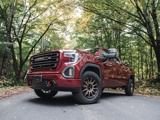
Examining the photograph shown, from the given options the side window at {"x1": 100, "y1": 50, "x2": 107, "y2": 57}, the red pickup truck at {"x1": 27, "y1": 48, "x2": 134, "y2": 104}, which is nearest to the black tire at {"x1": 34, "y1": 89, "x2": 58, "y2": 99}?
the red pickup truck at {"x1": 27, "y1": 48, "x2": 134, "y2": 104}

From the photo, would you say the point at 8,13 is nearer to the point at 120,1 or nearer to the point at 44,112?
the point at 120,1

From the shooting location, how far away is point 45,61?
21.2ft

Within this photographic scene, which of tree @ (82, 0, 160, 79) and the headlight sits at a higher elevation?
tree @ (82, 0, 160, 79)

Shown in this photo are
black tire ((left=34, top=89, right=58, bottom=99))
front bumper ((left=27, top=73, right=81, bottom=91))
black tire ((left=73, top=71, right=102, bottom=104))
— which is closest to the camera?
front bumper ((left=27, top=73, right=81, bottom=91))

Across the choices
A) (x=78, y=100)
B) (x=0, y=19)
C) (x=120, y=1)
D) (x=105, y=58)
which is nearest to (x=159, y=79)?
(x=120, y=1)

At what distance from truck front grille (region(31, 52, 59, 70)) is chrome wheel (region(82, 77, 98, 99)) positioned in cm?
104

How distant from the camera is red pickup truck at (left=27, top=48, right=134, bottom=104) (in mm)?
5953

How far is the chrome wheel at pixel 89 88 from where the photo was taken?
20.9 feet

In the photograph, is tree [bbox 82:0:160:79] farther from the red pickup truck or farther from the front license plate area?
the front license plate area

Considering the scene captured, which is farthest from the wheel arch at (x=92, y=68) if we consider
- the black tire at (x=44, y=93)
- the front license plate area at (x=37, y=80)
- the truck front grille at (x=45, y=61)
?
the black tire at (x=44, y=93)

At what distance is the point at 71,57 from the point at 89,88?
1.11m

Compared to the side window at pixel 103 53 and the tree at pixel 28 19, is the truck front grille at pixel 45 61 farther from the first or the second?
the tree at pixel 28 19

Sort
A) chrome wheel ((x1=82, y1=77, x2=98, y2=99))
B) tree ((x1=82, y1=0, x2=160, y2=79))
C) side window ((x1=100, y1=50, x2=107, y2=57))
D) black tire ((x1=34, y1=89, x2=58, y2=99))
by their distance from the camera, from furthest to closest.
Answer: tree ((x1=82, y1=0, x2=160, y2=79)) → black tire ((x1=34, y1=89, x2=58, y2=99)) → side window ((x1=100, y1=50, x2=107, y2=57)) → chrome wheel ((x1=82, y1=77, x2=98, y2=99))

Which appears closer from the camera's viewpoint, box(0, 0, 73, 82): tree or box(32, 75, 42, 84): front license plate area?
box(32, 75, 42, 84): front license plate area
